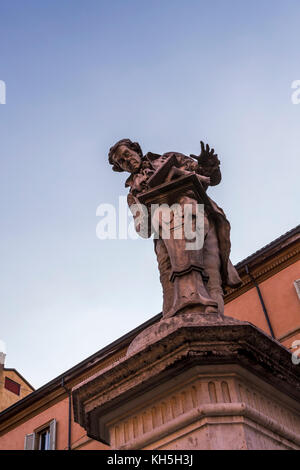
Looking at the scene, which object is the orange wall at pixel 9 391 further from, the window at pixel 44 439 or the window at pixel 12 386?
the window at pixel 44 439

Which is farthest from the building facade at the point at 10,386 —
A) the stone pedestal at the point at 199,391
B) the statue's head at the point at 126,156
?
the stone pedestal at the point at 199,391

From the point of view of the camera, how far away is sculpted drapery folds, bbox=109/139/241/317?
370cm

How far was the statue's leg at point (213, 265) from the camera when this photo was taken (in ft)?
13.3

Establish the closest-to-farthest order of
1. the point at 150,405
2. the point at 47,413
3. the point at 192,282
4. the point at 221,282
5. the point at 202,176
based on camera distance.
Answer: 1. the point at 150,405
2. the point at 192,282
3. the point at 221,282
4. the point at 202,176
5. the point at 47,413

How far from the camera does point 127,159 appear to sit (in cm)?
502

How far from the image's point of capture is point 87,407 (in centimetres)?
331

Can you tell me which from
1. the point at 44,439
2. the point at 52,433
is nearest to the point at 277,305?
the point at 52,433

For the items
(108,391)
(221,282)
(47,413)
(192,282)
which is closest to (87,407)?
(108,391)

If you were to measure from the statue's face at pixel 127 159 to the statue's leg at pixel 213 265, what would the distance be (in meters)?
0.98

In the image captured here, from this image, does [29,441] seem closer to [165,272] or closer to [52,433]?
[52,433]

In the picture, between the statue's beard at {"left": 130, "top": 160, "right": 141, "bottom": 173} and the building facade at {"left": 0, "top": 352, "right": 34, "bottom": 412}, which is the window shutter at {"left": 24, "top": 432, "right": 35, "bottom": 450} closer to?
the building facade at {"left": 0, "top": 352, "right": 34, "bottom": 412}

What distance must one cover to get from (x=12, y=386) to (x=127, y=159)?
78.1 feet
